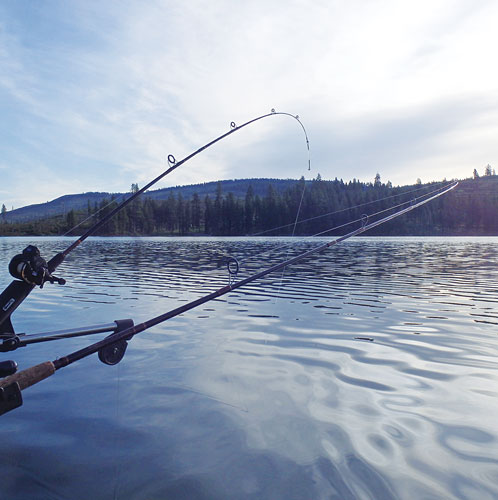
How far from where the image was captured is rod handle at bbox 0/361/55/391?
146 inches

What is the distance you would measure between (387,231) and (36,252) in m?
138

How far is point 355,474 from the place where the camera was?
3939 millimetres

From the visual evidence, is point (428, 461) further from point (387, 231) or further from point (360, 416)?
point (387, 231)

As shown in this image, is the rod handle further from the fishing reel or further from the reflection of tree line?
the reflection of tree line

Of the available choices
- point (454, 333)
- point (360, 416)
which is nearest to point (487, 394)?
point (360, 416)

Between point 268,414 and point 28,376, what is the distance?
2.83 m

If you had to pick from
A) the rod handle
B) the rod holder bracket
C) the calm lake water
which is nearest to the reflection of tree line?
the calm lake water

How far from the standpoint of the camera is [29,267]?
524 centimetres

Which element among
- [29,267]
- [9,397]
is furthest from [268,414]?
[29,267]

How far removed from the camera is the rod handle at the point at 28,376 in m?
3.71

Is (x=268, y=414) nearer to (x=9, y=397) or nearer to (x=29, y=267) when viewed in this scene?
(x=9, y=397)

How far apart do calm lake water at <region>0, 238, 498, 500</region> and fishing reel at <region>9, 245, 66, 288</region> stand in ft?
5.69

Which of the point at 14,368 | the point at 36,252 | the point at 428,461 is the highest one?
the point at 36,252

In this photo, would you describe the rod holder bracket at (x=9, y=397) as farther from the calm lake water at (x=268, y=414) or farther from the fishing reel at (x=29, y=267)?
the fishing reel at (x=29, y=267)
